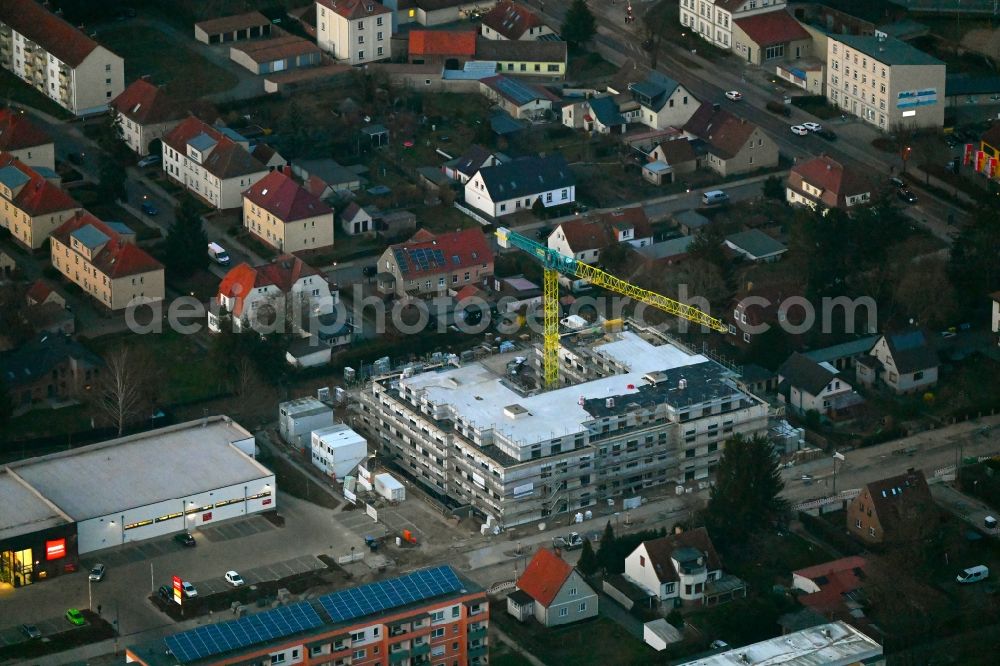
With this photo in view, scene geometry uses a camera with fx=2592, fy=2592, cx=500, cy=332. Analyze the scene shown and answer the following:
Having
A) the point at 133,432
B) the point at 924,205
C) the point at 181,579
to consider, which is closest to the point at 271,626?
the point at 181,579

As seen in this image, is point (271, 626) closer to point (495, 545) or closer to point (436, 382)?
point (495, 545)

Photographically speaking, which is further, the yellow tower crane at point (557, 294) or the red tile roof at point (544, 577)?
the yellow tower crane at point (557, 294)

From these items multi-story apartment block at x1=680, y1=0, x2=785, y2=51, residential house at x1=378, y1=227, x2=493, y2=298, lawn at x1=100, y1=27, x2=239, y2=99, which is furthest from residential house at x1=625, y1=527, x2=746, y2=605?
multi-story apartment block at x1=680, y1=0, x2=785, y2=51

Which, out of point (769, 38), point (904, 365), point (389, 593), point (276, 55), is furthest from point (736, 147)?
point (389, 593)

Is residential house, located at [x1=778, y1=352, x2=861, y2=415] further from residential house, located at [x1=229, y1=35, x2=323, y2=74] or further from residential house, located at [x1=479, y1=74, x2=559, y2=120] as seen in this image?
residential house, located at [x1=229, y1=35, x2=323, y2=74]

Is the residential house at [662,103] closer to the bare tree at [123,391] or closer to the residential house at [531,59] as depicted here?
the residential house at [531,59]

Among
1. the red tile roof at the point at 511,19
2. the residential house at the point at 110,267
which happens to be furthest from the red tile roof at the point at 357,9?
the residential house at the point at 110,267
